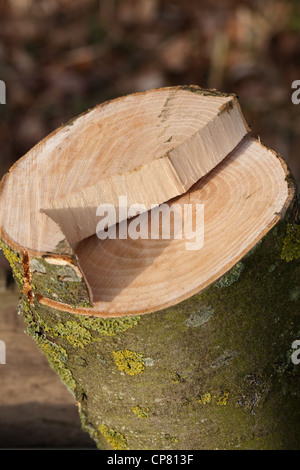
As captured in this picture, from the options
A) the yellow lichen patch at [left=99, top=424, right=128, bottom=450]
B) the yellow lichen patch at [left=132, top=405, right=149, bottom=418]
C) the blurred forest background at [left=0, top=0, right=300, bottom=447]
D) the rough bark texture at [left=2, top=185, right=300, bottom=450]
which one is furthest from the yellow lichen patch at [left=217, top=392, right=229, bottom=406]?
the blurred forest background at [left=0, top=0, right=300, bottom=447]

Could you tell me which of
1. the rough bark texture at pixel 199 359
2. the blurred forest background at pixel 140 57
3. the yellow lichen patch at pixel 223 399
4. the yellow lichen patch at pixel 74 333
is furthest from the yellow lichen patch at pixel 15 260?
the blurred forest background at pixel 140 57

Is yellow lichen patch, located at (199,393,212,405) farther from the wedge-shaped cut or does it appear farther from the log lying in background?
the wedge-shaped cut

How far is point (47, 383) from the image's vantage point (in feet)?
5.63

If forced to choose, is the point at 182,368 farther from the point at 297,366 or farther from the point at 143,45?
the point at 143,45

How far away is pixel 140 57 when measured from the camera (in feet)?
10.8

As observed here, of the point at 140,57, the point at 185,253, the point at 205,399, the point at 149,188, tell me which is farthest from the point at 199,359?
the point at 140,57

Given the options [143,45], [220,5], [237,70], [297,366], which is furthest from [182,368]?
[220,5]

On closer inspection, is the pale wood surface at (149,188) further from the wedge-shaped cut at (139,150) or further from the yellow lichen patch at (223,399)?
the yellow lichen patch at (223,399)

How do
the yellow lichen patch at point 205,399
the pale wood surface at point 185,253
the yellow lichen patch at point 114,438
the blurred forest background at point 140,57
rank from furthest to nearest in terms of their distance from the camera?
the blurred forest background at point 140,57 < the yellow lichen patch at point 114,438 < the yellow lichen patch at point 205,399 < the pale wood surface at point 185,253

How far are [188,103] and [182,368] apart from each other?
54cm

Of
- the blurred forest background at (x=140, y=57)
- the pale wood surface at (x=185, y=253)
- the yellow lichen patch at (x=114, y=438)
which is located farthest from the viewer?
the blurred forest background at (x=140, y=57)

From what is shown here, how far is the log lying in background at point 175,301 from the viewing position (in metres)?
1.01

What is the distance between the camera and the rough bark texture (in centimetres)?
104
